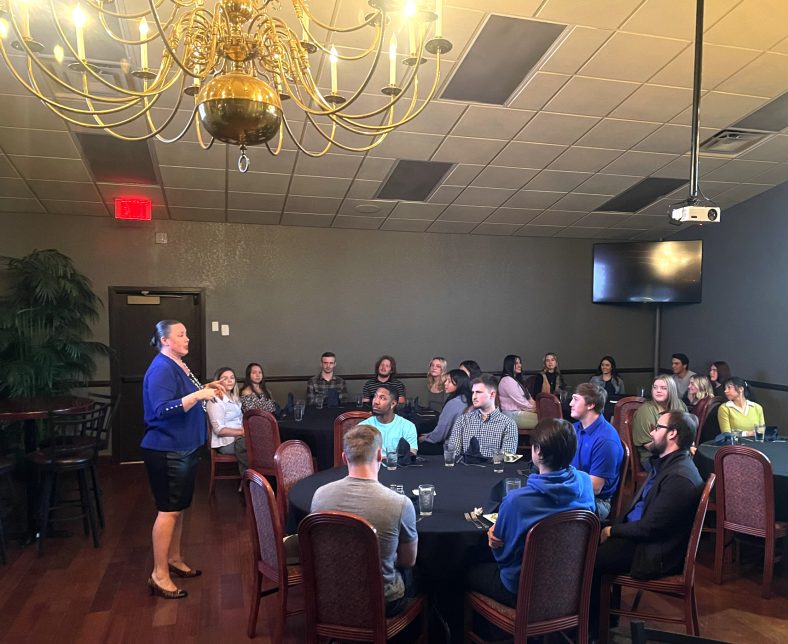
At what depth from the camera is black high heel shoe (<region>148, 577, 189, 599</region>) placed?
145 inches

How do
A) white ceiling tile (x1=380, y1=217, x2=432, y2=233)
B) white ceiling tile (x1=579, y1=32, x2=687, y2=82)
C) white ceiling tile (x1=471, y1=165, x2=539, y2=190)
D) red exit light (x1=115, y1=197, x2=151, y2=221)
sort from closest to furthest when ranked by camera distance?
1. white ceiling tile (x1=579, y1=32, x2=687, y2=82)
2. white ceiling tile (x1=471, y1=165, x2=539, y2=190)
3. red exit light (x1=115, y1=197, x2=151, y2=221)
4. white ceiling tile (x1=380, y1=217, x2=432, y2=233)

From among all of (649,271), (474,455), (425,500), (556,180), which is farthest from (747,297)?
(425,500)

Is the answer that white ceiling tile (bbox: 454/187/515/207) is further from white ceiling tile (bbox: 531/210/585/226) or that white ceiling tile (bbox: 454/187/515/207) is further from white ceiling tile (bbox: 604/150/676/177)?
white ceiling tile (bbox: 604/150/676/177)

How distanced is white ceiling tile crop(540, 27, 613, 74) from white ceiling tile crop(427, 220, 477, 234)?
3830 mm

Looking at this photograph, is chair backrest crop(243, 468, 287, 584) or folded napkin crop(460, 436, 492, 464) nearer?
chair backrest crop(243, 468, 287, 584)

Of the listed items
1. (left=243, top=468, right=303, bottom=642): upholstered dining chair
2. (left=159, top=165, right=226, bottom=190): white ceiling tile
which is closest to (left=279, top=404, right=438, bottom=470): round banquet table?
(left=243, top=468, right=303, bottom=642): upholstered dining chair

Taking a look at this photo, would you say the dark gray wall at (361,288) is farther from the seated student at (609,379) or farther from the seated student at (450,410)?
the seated student at (450,410)

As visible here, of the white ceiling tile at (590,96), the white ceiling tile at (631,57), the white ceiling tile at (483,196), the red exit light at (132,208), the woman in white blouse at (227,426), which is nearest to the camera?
the white ceiling tile at (631,57)

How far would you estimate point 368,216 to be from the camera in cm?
783

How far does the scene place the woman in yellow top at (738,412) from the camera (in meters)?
5.13

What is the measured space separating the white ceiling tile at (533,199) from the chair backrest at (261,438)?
4.00 metres

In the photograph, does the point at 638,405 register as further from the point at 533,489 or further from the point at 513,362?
the point at 533,489

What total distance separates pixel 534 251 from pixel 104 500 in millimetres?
6388

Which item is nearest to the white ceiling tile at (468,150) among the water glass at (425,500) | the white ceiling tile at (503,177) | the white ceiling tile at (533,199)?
the white ceiling tile at (503,177)
